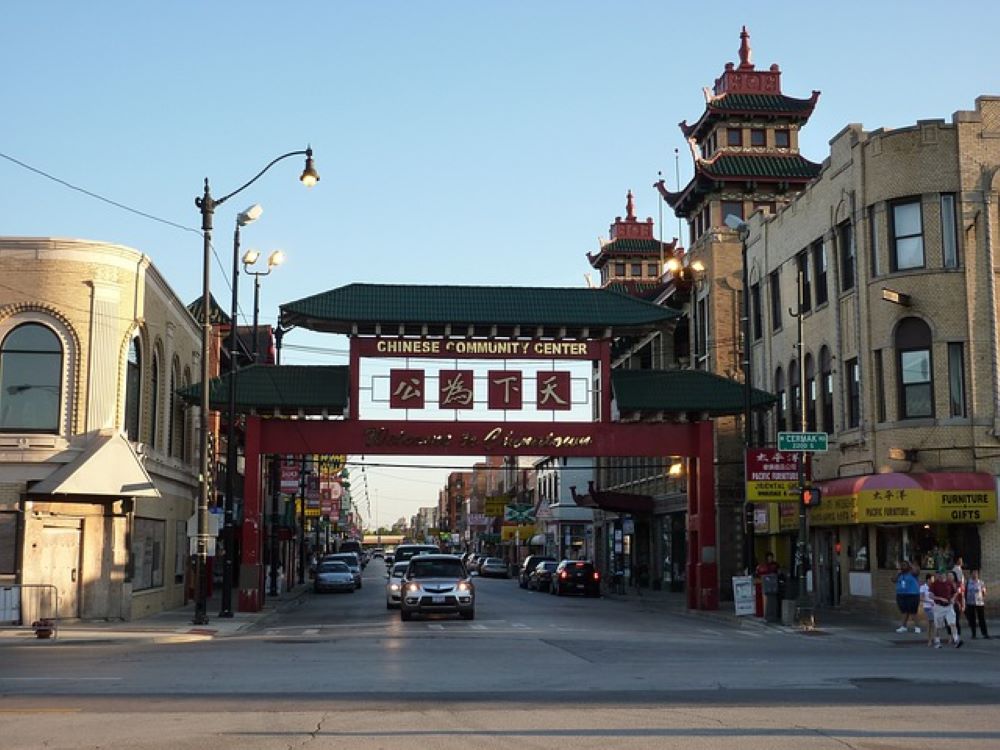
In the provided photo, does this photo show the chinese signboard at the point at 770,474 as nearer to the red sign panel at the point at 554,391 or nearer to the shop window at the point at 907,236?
the shop window at the point at 907,236

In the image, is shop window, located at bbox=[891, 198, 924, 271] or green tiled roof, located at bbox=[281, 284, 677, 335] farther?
green tiled roof, located at bbox=[281, 284, 677, 335]

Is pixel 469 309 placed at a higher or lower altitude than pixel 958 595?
higher

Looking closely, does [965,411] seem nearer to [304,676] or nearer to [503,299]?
[503,299]

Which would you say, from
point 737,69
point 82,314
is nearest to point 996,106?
point 82,314

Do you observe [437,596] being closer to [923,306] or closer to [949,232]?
[923,306]

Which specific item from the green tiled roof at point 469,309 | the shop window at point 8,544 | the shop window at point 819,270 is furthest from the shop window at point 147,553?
the shop window at point 819,270

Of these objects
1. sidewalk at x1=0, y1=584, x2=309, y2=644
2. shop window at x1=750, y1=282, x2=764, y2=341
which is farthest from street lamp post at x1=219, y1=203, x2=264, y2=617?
shop window at x1=750, y1=282, x2=764, y2=341

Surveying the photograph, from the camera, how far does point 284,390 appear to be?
38.0m

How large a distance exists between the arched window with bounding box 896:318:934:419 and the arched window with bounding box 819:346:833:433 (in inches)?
174

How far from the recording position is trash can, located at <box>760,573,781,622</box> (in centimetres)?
3183

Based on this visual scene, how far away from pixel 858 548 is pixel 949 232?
30.4ft

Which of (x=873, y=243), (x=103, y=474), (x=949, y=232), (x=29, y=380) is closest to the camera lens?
(x=103, y=474)

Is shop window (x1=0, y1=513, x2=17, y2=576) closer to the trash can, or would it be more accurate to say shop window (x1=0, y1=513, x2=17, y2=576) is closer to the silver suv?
the silver suv

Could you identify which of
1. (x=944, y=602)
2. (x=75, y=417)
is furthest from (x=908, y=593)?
(x=75, y=417)
